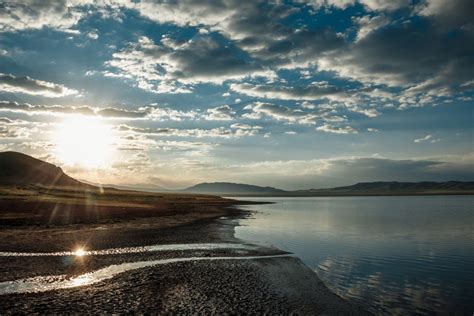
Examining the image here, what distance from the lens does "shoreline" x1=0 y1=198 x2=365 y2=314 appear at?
17469 millimetres

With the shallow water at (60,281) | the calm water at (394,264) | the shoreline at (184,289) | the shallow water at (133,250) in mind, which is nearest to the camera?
the shoreline at (184,289)

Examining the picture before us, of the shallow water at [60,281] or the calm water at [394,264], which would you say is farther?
the calm water at [394,264]

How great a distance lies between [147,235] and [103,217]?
22.6m

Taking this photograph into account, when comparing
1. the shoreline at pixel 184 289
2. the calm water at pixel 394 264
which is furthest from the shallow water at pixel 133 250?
the calm water at pixel 394 264

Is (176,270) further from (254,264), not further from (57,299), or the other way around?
(57,299)

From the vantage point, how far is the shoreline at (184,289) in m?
17.5

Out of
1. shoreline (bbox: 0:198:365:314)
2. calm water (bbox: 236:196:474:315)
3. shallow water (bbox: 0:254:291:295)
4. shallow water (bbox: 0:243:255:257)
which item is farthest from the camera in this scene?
shallow water (bbox: 0:243:255:257)

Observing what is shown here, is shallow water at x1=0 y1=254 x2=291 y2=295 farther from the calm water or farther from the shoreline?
the calm water

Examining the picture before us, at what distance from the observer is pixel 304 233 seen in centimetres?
5275

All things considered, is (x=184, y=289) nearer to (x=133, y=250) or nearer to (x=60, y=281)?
(x=60, y=281)

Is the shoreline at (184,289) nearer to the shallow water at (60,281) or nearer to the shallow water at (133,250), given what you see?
the shallow water at (60,281)

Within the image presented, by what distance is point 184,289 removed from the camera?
2089cm

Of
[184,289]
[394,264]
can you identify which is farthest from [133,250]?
[394,264]

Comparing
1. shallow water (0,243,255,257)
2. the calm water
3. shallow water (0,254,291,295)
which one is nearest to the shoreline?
shallow water (0,254,291,295)
